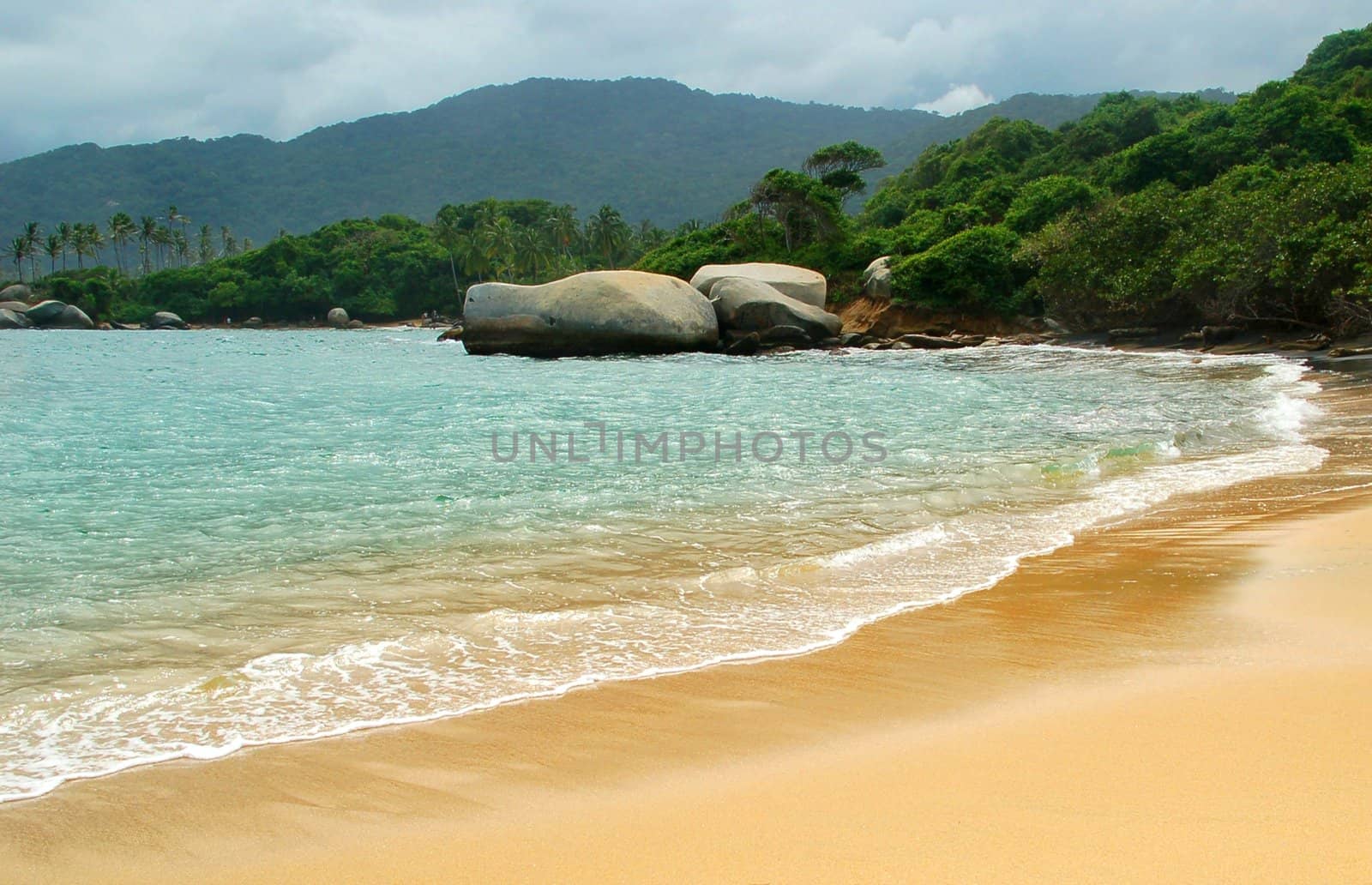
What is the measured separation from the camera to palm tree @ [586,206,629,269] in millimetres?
74375

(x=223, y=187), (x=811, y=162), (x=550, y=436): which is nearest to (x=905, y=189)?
(x=811, y=162)

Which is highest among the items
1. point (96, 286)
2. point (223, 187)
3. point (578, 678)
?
point (223, 187)

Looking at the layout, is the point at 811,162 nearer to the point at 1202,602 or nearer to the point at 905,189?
the point at 905,189

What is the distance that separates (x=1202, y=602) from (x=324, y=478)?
670 centimetres

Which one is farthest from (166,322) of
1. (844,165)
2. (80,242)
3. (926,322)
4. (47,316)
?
(926,322)

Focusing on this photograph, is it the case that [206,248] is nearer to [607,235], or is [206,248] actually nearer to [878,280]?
[607,235]

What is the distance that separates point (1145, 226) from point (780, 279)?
10.5 metres

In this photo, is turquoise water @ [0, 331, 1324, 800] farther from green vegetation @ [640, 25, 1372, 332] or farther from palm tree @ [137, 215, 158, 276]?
palm tree @ [137, 215, 158, 276]

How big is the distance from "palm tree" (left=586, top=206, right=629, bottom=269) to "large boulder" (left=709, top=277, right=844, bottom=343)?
Answer: 153 ft

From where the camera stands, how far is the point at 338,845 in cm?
243

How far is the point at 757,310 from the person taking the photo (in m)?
28.8

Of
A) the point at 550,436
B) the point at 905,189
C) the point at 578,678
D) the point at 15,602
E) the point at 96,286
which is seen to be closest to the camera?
the point at 578,678

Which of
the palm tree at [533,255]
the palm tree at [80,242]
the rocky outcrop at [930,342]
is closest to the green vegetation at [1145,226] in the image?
the rocky outcrop at [930,342]

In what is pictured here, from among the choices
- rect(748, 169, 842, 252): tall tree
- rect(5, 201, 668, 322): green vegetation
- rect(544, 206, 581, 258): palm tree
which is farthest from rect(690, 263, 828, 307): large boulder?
rect(544, 206, 581, 258): palm tree
